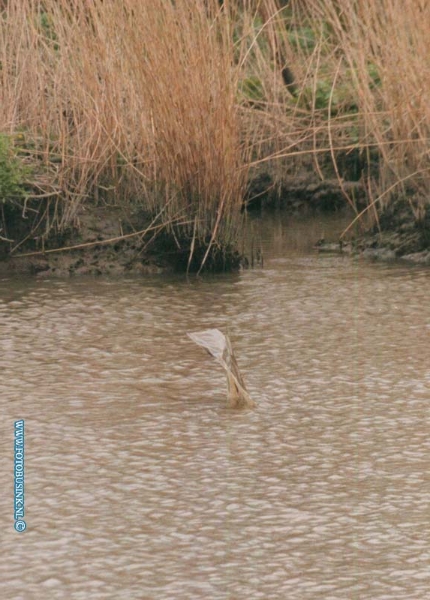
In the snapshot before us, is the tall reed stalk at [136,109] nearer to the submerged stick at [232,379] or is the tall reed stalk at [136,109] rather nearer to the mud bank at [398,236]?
the mud bank at [398,236]

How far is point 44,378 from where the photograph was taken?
403cm

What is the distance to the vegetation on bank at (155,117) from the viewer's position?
217 inches

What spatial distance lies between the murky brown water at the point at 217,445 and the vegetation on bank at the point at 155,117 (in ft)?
1.82

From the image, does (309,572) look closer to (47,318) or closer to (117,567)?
(117,567)

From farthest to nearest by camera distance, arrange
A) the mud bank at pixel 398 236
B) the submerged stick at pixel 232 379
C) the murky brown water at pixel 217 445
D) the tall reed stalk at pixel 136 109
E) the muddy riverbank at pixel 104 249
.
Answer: the mud bank at pixel 398 236
the muddy riverbank at pixel 104 249
the tall reed stalk at pixel 136 109
the submerged stick at pixel 232 379
the murky brown water at pixel 217 445

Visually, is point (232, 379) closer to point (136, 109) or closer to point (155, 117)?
point (155, 117)

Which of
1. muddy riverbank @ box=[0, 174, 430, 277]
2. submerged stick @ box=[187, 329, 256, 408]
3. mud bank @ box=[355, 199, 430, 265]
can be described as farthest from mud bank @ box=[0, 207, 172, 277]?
submerged stick @ box=[187, 329, 256, 408]

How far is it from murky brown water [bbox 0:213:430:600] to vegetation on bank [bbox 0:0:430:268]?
55 centimetres

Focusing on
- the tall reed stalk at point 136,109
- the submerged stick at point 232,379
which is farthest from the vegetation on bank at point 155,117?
the submerged stick at point 232,379

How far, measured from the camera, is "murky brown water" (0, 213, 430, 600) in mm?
2584

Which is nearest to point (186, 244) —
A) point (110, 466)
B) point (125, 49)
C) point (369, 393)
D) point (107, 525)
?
point (125, 49)

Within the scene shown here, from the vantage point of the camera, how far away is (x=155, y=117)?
18.3 feet

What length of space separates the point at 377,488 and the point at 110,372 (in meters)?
1.31

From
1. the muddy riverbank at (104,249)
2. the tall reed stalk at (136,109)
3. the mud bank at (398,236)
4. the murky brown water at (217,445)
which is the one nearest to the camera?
the murky brown water at (217,445)
